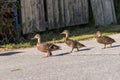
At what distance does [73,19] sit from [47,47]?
18.8 ft

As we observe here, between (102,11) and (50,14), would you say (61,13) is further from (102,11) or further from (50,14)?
(102,11)

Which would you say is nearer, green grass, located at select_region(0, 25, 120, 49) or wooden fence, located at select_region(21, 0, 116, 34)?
green grass, located at select_region(0, 25, 120, 49)

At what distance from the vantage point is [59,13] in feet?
58.8

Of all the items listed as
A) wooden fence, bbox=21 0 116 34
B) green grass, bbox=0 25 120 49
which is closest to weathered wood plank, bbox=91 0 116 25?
wooden fence, bbox=21 0 116 34

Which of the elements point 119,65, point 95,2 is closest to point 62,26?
point 95,2

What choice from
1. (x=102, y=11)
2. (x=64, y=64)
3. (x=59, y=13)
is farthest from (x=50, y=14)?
(x=64, y=64)

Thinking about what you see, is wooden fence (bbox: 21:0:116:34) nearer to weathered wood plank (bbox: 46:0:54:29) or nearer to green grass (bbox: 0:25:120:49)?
weathered wood plank (bbox: 46:0:54:29)

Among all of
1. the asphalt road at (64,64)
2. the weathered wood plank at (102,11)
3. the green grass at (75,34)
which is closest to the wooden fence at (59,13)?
the weathered wood plank at (102,11)

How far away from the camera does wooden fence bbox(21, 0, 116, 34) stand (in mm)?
16906

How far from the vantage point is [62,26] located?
18.0 m

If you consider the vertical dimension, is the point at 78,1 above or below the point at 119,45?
above

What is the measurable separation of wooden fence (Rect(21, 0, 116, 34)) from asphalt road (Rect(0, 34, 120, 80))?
2.80 meters

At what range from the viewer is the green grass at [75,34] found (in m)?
15.6

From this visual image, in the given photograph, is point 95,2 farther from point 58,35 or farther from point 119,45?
point 119,45
